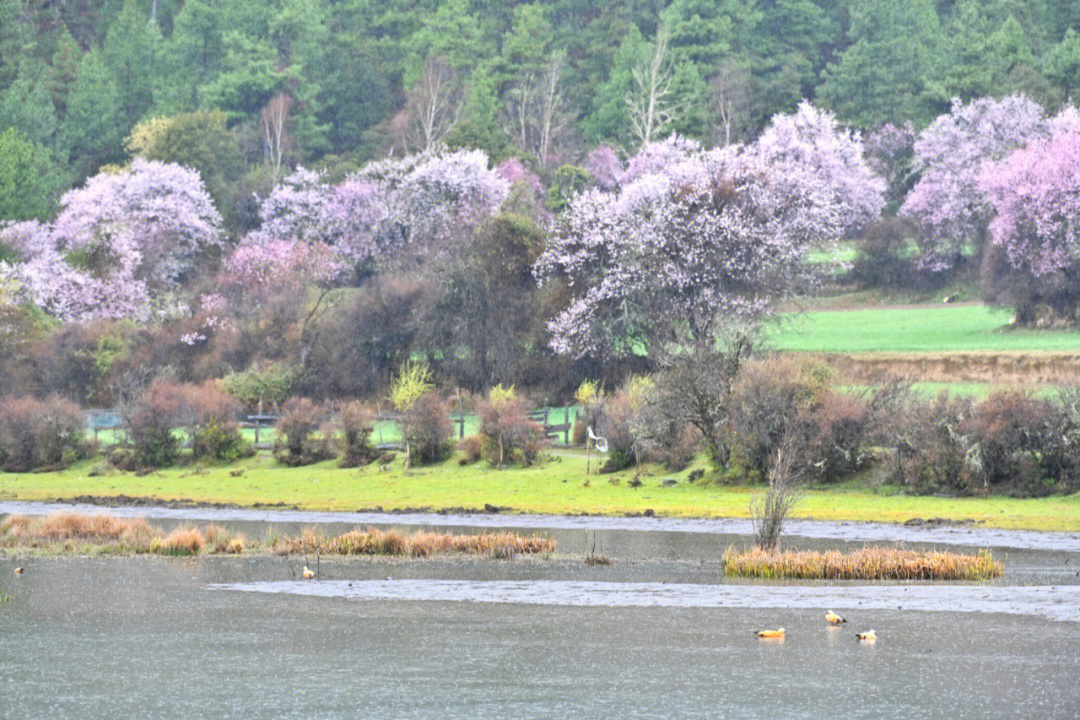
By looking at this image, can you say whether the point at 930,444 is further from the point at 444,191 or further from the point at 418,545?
the point at 444,191

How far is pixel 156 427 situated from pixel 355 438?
319 inches

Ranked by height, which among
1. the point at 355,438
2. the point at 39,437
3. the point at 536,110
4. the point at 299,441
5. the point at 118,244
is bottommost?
the point at 299,441

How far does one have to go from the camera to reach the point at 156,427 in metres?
62.1

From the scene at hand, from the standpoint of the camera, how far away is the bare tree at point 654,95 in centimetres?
11175

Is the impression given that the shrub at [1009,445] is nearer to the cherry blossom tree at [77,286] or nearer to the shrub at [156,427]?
the shrub at [156,427]

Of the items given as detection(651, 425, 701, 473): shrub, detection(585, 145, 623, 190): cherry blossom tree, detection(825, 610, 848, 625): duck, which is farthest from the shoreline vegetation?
detection(585, 145, 623, 190): cherry blossom tree

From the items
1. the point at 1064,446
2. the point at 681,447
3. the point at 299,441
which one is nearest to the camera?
the point at 1064,446

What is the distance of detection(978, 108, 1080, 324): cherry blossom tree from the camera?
75.9 metres

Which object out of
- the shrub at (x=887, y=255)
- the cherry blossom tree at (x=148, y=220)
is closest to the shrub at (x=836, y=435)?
the shrub at (x=887, y=255)

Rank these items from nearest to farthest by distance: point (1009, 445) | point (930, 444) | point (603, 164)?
point (1009, 445), point (930, 444), point (603, 164)

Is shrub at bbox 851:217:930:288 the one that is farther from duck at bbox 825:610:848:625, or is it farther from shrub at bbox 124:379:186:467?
duck at bbox 825:610:848:625

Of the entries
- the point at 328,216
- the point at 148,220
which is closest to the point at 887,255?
the point at 328,216

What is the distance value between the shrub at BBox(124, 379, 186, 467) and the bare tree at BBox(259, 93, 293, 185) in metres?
61.4

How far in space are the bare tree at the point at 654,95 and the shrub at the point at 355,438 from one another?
53.4 m
